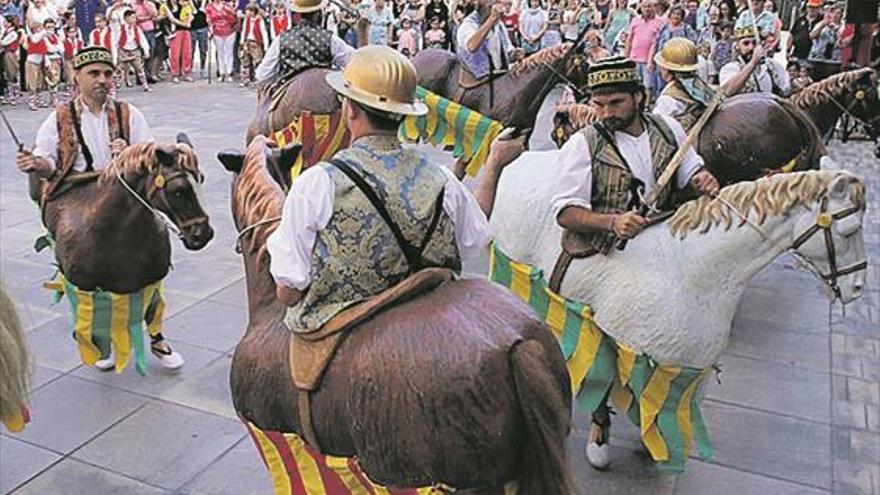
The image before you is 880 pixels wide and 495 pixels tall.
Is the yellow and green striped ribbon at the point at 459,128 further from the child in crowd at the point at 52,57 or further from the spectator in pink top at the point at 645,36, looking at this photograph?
the child in crowd at the point at 52,57

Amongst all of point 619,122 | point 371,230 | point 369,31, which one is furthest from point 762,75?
point 369,31

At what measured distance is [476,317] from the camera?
2.56 m

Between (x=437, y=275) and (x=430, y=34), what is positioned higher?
(x=437, y=275)

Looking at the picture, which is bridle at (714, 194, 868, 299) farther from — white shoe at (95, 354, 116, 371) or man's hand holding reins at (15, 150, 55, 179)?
white shoe at (95, 354, 116, 371)

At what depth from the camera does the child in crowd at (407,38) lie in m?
16.3

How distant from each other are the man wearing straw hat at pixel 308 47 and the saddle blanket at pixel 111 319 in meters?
2.56

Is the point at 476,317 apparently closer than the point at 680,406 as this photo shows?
Yes

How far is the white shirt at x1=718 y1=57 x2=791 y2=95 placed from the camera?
777 cm

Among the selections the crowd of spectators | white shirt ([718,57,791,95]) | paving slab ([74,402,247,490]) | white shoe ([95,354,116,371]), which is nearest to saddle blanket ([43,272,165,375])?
white shoe ([95,354,116,371])

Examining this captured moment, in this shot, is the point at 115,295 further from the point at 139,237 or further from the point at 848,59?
the point at 848,59

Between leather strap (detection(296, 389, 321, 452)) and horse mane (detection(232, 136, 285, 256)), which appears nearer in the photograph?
leather strap (detection(296, 389, 321, 452))

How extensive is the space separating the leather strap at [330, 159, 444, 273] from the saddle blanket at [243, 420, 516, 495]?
73 centimetres

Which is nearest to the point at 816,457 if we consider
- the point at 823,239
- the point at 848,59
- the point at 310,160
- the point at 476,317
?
the point at 823,239

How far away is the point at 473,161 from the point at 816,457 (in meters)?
4.68
